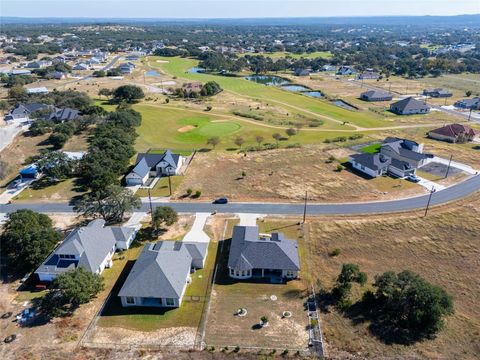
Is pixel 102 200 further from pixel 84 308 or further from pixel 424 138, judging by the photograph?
pixel 424 138

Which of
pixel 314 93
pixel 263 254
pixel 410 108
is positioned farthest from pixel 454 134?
pixel 263 254

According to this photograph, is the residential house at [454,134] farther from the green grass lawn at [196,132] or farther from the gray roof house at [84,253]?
the gray roof house at [84,253]

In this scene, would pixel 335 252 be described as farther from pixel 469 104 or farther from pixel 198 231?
pixel 469 104

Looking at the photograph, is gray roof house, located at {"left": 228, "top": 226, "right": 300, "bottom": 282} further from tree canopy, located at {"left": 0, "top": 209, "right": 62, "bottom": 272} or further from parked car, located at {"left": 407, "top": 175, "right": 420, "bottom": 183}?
parked car, located at {"left": 407, "top": 175, "right": 420, "bottom": 183}

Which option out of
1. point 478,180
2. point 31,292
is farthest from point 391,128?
point 31,292

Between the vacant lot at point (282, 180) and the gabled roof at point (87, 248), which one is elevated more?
the gabled roof at point (87, 248)

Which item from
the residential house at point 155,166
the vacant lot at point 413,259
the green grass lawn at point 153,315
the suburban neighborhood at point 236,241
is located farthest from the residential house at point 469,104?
the green grass lawn at point 153,315
